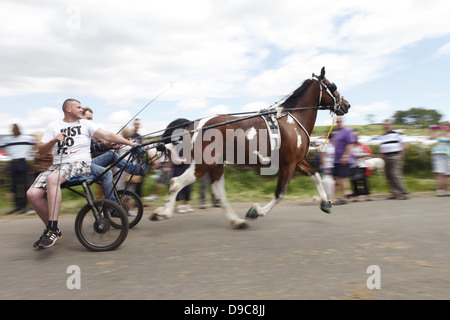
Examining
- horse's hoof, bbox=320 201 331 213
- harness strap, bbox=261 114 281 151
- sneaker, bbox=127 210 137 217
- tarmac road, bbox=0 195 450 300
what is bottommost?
tarmac road, bbox=0 195 450 300

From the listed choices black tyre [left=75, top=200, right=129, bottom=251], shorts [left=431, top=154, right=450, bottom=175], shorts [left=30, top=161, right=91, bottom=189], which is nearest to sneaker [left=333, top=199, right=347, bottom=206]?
shorts [left=431, top=154, right=450, bottom=175]

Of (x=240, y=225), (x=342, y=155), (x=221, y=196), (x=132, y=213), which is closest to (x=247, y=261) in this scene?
(x=240, y=225)

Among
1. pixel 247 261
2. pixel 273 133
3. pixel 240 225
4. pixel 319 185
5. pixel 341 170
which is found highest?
pixel 273 133

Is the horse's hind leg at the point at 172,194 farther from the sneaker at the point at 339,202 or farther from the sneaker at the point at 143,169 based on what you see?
the sneaker at the point at 339,202

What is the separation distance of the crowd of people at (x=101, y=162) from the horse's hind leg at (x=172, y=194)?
525mm

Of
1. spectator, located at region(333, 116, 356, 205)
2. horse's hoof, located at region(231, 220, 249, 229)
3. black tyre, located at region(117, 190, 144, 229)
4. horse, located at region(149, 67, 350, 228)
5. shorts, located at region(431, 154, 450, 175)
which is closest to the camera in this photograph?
horse, located at region(149, 67, 350, 228)

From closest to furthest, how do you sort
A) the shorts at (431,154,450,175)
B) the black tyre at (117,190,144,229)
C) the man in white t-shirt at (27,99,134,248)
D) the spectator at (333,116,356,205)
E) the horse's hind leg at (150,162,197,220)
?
the man in white t-shirt at (27,99,134,248)
the horse's hind leg at (150,162,197,220)
the black tyre at (117,190,144,229)
the spectator at (333,116,356,205)
the shorts at (431,154,450,175)

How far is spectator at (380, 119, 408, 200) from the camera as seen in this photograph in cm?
895

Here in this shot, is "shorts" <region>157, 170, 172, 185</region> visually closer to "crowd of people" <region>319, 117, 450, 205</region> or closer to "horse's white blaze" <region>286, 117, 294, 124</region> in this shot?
"horse's white blaze" <region>286, 117, 294, 124</region>

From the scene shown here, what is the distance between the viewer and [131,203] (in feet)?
20.5

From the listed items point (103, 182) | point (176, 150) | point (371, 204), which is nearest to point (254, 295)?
Answer: point (103, 182)

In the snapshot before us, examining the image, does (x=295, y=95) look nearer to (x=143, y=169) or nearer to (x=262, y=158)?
(x=262, y=158)

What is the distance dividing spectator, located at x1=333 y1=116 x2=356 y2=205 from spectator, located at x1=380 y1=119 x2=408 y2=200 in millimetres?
1016

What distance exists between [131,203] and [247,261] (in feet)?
8.91
